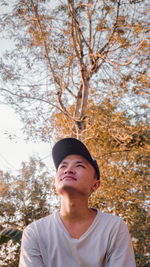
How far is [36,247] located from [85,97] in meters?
5.60

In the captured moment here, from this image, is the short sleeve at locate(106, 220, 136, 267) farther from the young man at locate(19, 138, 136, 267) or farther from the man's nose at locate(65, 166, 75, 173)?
the man's nose at locate(65, 166, 75, 173)

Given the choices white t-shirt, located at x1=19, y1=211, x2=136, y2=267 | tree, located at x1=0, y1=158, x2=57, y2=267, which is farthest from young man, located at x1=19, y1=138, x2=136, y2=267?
tree, located at x1=0, y1=158, x2=57, y2=267

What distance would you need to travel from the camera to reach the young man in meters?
1.45

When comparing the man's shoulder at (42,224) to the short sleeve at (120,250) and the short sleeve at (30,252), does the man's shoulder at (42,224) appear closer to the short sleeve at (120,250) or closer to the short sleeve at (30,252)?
the short sleeve at (30,252)

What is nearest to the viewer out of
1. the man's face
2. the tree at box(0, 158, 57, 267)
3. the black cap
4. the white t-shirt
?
the white t-shirt

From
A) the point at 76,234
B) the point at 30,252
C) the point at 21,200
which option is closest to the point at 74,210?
the point at 76,234

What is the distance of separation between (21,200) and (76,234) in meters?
11.4

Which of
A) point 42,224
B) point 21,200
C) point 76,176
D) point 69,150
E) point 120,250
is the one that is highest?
point 21,200

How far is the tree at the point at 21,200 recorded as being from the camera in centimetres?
1133

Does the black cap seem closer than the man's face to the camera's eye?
No

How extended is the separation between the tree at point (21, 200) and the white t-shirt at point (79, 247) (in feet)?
30.5

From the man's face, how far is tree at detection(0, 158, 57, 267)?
9212mm

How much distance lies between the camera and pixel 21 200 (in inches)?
493

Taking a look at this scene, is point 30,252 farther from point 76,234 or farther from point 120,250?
point 120,250
